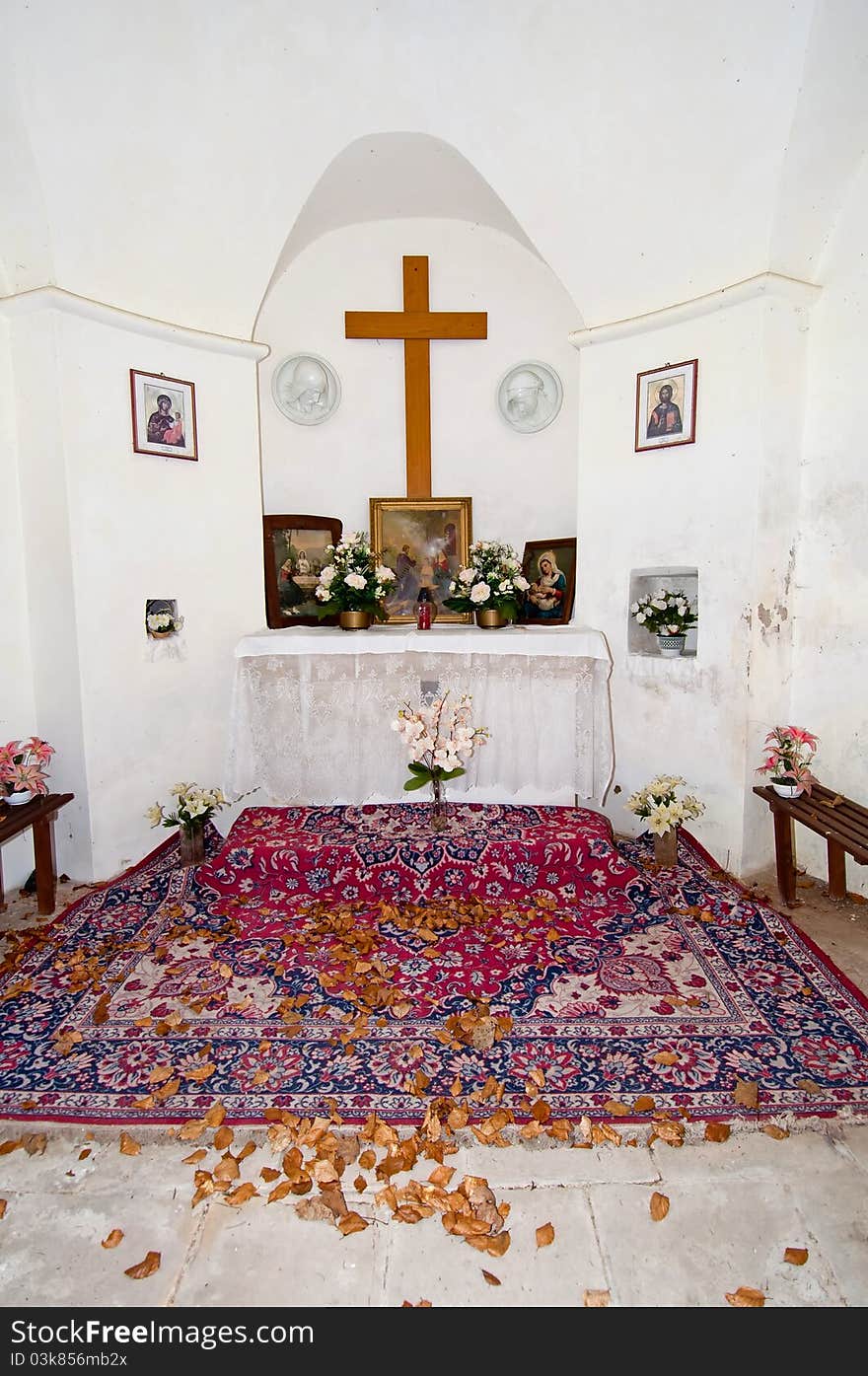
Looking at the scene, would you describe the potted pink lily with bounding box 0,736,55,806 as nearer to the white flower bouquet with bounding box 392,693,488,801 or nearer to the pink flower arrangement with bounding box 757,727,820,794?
the white flower bouquet with bounding box 392,693,488,801

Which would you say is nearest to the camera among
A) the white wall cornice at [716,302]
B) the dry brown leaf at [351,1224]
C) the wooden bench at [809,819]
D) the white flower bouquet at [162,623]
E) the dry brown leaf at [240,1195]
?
the dry brown leaf at [351,1224]

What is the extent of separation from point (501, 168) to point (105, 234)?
286 cm

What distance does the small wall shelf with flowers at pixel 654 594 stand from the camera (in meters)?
5.62

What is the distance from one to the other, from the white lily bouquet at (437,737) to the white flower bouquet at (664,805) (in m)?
1.35

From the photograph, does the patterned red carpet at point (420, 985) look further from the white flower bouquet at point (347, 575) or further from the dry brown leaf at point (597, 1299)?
the white flower bouquet at point (347, 575)

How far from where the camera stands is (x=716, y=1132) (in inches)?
108

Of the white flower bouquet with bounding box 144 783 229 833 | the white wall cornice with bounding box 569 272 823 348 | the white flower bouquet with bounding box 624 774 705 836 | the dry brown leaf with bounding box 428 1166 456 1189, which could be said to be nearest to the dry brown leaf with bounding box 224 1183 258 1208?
the dry brown leaf with bounding box 428 1166 456 1189

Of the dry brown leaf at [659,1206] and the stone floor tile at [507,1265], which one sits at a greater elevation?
the dry brown leaf at [659,1206]

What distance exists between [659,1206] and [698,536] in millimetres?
4218

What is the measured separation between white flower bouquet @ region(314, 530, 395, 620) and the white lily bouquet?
124cm

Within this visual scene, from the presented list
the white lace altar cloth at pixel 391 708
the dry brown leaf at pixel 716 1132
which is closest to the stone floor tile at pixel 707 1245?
the dry brown leaf at pixel 716 1132

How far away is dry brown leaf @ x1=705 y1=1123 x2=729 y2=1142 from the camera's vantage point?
2734mm

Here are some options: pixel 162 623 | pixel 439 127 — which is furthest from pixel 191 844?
pixel 439 127

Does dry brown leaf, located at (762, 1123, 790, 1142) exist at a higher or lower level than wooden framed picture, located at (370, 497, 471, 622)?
lower
